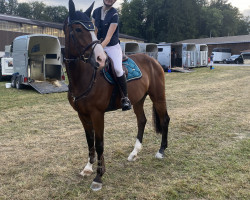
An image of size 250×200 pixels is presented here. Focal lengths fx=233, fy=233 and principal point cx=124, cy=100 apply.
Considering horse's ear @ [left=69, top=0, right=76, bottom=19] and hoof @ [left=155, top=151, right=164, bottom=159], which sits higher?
horse's ear @ [left=69, top=0, right=76, bottom=19]

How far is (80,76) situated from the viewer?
3395 mm

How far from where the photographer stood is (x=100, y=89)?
348 cm

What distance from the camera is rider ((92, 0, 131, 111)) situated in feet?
11.3

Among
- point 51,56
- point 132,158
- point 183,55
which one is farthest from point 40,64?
point 183,55

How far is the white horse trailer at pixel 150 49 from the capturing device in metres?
22.5

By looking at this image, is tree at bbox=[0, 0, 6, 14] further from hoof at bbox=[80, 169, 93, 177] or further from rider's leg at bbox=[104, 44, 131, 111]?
hoof at bbox=[80, 169, 93, 177]

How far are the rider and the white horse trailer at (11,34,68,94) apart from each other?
9.16 m

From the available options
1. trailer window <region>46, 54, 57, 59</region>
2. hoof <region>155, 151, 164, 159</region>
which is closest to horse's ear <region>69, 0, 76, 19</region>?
hoof <region>155, 151, 164, 159</region>

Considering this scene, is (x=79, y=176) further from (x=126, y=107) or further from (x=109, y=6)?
(x=109, y=6)

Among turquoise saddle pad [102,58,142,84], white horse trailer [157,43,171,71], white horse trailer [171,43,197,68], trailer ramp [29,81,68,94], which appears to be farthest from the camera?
white horse trailer [171,43,197,68]

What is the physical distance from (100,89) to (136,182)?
1507 mm

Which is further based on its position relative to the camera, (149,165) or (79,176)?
(149,165)

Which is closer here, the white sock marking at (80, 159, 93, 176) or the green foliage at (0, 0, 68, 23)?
the white sock marking at (80, 159, 93, 176)

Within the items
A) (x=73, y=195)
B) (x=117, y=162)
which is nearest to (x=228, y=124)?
(x=117, y=162)
